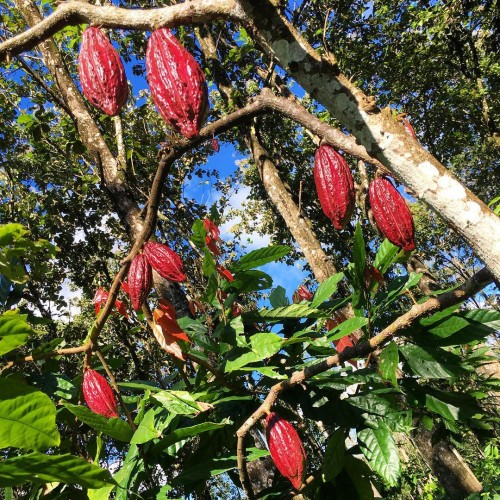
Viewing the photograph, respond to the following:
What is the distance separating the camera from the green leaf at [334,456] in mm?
1342

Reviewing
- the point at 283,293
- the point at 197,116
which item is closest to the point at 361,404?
the point at 283,293

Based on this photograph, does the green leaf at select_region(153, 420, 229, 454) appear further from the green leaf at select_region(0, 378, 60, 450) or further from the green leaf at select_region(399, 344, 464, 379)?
the green leaf at select_region(399, 344, 464, 379)

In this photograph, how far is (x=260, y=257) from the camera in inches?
68.4

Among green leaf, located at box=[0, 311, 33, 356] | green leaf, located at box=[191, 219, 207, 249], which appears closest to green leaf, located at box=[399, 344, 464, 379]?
Result: green leaf, located at box=[191, 219, 207, 249]

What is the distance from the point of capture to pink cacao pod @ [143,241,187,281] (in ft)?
4.13

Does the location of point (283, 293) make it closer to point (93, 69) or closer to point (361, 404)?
point (361, 404)

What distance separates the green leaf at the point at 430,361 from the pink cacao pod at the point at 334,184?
22.4 inches

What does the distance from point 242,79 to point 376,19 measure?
3870 millimetres

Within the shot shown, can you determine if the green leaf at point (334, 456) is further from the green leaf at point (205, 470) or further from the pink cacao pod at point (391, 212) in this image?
the pink cacao pod at point (391, 212)

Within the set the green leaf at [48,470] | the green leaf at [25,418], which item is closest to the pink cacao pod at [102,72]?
the green leaf at [25,418]

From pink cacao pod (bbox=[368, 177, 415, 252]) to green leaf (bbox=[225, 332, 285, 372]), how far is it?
0.47 m

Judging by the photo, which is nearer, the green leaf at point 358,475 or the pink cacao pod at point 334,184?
the pink cacao pod at point 334,184

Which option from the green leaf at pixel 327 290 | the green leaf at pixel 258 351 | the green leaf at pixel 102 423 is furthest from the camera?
the green leaf at pixel 327 290

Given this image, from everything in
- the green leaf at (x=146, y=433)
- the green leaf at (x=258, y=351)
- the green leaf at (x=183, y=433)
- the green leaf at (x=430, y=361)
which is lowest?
the green leaf at (x=430, y=361)
